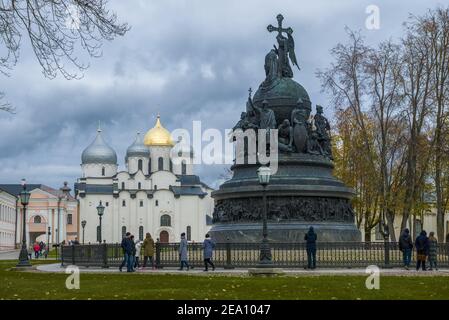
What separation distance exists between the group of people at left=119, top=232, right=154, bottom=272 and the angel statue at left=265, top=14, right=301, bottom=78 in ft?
37.1

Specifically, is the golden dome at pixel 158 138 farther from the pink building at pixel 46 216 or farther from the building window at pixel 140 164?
the pink building at pixel 46 216

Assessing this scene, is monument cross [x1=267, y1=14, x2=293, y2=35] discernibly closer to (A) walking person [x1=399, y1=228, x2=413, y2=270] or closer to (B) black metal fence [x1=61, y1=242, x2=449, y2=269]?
(B) black metal fence [x1=61, y1=242, x2=449, y2=269]

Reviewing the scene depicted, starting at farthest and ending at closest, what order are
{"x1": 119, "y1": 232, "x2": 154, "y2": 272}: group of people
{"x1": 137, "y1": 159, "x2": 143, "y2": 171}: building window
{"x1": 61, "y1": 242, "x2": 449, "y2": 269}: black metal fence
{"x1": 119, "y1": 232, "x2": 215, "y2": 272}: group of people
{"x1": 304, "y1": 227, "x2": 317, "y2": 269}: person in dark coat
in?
{"x1": 137, "y1": 159, "x2": 143, "y2": 171}: building window
{"x1": 61, "y1": 242, "x2": 449, "y2": 269}: black metal fence
{"x1": 119, "y1": 232, "x2": 154, "y2": 272}: group of people
{"x1": 119, "y1": 232, "x2": 215, "y2": 272}: group of people
{"x1": 304, "y1": 227, "x2": 317, "y2": 269}: person in dark coat

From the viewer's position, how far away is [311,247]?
90.8 feet

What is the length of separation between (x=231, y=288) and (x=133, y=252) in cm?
1004

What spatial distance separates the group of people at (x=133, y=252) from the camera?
28516 millimetres

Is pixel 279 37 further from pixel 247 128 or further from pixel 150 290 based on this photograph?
pixel 150 290

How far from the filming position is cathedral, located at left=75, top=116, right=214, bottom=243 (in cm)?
12738

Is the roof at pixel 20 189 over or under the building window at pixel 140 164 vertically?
under

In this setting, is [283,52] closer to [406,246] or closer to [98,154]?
[406,246]

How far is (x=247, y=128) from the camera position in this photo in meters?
35.4

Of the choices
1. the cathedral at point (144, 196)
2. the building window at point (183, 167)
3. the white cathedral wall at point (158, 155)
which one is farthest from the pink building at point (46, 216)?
the building window at point (183, 167)

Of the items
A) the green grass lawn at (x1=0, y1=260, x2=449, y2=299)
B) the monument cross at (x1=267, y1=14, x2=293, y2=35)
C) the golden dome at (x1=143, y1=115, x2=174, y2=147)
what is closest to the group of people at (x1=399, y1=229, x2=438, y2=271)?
the green grass lawn at (x1=0, y1=260, x2=449, y2=299)
